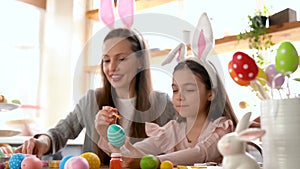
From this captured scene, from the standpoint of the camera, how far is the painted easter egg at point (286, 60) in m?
0.59

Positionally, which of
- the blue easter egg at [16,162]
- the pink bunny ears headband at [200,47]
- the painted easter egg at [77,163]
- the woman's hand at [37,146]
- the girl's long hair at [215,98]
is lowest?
the woman's hand at [37,146]

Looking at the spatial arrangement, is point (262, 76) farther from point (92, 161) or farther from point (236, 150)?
point (92, 161)

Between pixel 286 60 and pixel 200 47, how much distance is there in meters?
0.50

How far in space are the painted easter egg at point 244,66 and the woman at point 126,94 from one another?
41 centimetres

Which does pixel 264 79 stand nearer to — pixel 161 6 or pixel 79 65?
pixel 79 65

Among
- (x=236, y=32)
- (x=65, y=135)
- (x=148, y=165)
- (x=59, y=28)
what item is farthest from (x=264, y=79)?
(x=59, y=28)

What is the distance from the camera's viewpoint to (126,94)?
1032mm

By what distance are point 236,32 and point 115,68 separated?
1.43 meters

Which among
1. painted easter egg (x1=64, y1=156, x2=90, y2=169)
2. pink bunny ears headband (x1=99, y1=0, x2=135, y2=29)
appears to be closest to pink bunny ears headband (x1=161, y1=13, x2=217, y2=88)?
pink bunny ears headband (x1=99, y1=0, x2=135, y2=29)

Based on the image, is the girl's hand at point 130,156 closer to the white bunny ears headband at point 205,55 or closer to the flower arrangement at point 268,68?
the white bunny ears headband at point 205,55

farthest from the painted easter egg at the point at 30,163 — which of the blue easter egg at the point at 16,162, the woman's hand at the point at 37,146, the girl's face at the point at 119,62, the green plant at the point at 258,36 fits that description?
the green plant at the point at 258,36

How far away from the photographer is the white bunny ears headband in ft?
3.32

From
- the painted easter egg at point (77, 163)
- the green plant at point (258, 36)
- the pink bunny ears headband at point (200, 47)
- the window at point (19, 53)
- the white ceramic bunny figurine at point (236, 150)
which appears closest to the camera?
the white ceramic bunny figurine at point (236, 150)

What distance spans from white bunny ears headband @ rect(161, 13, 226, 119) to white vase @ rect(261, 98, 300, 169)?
0.39 m
